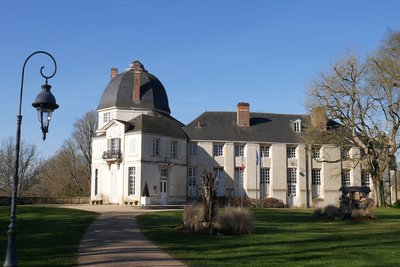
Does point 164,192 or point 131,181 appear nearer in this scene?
point 131,181

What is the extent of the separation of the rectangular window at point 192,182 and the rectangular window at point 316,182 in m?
11.1

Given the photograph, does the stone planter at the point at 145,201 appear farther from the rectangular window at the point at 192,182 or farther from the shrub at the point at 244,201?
the shrub at the point at 244,201

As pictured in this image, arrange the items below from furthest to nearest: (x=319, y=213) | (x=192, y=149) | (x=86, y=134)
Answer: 1. (x=86, y=134)
2. (x=192, y=149)
3. (x=319, y=213)

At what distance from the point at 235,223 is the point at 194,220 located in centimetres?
144

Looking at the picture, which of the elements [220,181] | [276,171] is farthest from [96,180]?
[276,171]

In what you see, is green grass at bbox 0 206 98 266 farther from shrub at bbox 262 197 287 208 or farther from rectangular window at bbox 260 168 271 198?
rectangular window at bbox 260 168 271 198

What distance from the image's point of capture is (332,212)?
2373 centimetres

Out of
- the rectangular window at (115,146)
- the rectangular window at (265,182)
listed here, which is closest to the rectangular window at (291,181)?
the rectangular window at (265,182)

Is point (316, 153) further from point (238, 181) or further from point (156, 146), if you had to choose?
point (156, 146)

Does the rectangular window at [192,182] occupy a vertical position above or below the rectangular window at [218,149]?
below

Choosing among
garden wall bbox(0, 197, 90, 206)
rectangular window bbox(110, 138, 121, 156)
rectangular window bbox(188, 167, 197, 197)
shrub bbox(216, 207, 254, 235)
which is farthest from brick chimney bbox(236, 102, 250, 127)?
shrub bbox(216, 207, 254, 235)

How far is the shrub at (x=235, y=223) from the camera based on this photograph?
16.1 metres

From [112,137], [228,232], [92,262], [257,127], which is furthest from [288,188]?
[92,262]

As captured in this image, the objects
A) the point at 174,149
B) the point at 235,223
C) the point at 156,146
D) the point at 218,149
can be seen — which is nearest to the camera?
the point at 235,223
